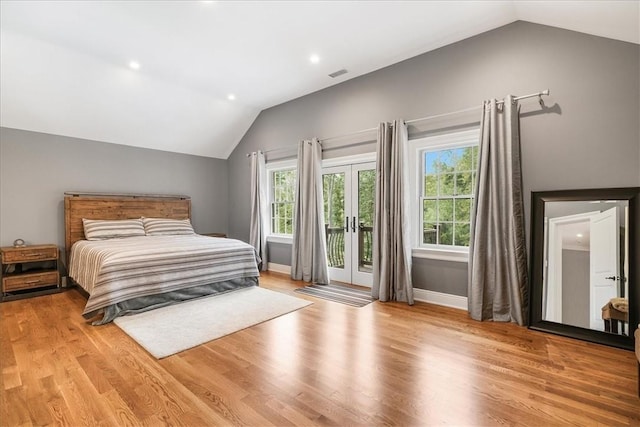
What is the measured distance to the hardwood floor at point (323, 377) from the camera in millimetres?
1693

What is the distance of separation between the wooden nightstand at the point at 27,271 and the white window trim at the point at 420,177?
4753 millimetres

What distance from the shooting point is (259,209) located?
18.3ft

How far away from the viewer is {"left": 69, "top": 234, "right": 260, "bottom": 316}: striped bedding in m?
3.10

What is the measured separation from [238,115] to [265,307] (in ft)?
12.2

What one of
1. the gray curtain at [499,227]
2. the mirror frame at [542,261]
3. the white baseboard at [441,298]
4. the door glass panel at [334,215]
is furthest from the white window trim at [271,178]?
the mirror frame at [542,261]

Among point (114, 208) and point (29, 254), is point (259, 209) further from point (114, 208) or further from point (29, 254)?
point (29, 254)

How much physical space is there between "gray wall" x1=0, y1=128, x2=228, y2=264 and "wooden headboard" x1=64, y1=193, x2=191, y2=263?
0.13 meters

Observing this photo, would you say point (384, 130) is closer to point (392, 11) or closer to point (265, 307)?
point (392, 11)

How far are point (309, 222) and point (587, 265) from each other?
329 centimetres

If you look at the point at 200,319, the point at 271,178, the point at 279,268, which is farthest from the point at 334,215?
the point at 200,319

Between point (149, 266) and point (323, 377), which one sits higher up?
point (149, 266)

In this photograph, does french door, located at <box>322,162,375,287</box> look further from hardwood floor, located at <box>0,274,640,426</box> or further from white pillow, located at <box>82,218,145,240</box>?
white pillow, located at <box>82,218,145,240</box>

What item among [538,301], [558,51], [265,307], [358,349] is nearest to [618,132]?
[558,51]

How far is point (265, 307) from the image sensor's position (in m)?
3.49
